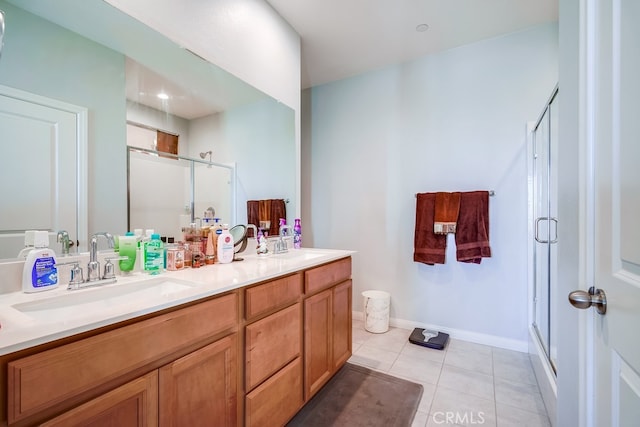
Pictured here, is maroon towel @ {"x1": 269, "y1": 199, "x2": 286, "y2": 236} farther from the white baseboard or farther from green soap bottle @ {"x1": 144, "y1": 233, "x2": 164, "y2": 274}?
the white baseboard

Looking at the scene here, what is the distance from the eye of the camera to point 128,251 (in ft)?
4.08

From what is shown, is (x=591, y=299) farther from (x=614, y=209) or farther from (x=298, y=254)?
(x=298, y=254)

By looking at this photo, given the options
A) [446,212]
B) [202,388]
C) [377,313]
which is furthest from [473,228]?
[202,388]

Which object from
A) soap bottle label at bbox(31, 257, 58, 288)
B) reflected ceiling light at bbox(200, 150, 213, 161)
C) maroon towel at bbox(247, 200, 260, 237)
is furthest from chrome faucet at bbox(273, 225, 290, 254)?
soap bottle label at bbox(31, 257, 58, 288)

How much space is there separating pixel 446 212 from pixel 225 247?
1.92 m

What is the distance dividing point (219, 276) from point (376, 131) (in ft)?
7.59

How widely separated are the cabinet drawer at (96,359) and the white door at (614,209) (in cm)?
116

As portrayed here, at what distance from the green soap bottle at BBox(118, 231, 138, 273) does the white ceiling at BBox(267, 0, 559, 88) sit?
189 cm

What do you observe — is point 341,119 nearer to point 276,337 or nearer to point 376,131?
point 376,131

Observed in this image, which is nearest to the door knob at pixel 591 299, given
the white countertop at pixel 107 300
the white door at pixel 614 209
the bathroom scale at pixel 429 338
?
the white door at pixel 614 209

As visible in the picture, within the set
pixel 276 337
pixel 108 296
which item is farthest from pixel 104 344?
pixel 276 337

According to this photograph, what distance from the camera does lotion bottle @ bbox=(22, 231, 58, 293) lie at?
3.16ft

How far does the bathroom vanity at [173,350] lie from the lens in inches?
25.9

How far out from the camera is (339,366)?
1953 mm
